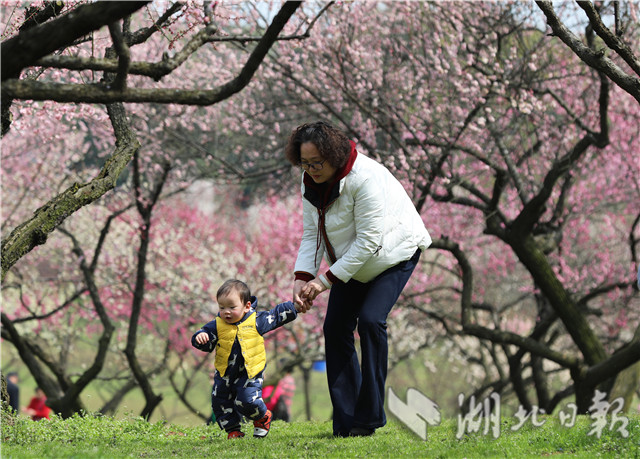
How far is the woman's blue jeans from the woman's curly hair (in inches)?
34.3

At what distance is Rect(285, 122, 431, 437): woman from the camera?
4.66 meters

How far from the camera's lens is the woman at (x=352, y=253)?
4.66m

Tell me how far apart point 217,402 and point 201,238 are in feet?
41.8

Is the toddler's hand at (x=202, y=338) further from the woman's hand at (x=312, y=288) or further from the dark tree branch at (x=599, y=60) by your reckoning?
the dark tree branch at (x=599, y=60)

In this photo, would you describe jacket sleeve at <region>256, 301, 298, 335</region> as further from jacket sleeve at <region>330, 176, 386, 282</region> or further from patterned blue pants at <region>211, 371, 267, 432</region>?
jacket sleeve at <region>330, 176, 386, 282</region>

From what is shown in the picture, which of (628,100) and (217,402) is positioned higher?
(628,100)

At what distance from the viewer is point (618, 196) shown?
13.5 m

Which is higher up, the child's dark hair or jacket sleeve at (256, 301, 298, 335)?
the child's dark hair

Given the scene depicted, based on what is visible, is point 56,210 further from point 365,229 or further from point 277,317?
point 365,229

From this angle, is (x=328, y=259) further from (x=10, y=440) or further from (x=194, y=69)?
(x=194, y=69)

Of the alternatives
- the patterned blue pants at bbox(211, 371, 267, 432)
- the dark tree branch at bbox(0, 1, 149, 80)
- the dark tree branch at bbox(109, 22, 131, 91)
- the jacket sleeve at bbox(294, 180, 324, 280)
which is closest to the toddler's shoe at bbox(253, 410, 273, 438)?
the patterned blue pants at bbox(211, 371, 267, 432)

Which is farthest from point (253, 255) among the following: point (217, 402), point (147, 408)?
point (217, 402)

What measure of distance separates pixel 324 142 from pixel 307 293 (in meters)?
0.96

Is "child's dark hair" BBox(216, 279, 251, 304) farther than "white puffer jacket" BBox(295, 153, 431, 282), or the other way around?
"child's dark hair" BBox(216, 279, 251, 304)
